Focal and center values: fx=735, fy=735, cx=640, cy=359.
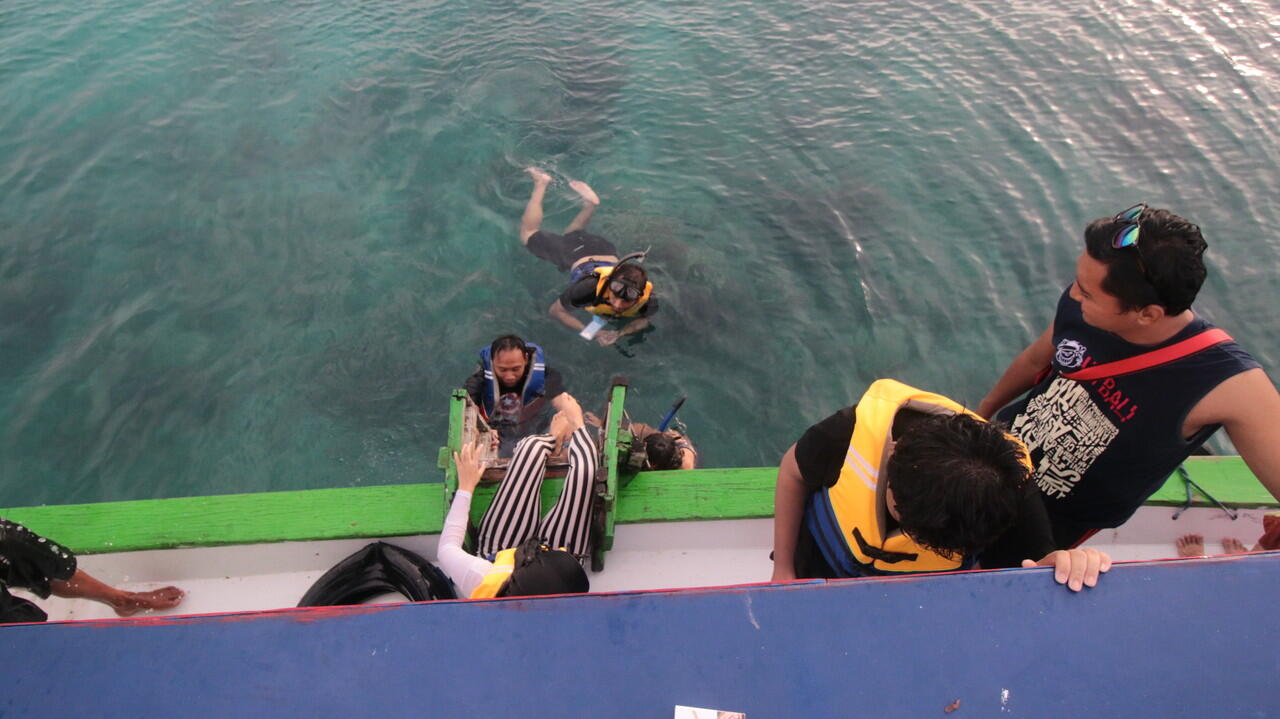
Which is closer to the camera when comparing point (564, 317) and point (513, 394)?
point (513, 394)

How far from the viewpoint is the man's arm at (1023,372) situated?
2.45 m

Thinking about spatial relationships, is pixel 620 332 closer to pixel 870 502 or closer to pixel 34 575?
pixel 34 575

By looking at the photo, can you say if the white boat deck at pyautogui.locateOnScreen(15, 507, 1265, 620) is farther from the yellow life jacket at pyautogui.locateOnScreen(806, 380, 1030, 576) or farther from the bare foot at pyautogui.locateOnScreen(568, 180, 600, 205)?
the bare foot at pyautogui.locateOnScreen(568, 180, 600, 205)

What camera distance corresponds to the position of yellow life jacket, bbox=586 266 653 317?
5.34 metres

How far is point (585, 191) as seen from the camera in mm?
6953

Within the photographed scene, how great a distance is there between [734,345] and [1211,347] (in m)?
3.81

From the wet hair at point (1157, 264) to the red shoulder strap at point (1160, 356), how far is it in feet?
0.37

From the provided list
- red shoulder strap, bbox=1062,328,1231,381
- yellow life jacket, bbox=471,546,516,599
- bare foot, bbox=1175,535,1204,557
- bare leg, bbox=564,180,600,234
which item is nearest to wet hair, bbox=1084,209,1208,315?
red shoulder strap, bbox=1062,328,1231,381

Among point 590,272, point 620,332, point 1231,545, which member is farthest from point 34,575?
point 1231,545

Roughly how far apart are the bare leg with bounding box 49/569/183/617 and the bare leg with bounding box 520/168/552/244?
13.4ft

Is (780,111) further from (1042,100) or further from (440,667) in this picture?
(440,667)

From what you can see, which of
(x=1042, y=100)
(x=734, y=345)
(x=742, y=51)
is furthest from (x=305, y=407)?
(x=1042, y=100)

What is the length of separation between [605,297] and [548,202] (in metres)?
1.86

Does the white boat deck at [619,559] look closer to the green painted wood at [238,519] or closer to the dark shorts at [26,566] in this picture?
the green painted wood at [238,519]
